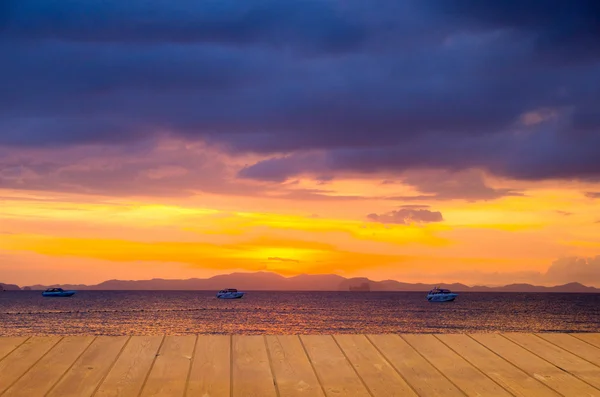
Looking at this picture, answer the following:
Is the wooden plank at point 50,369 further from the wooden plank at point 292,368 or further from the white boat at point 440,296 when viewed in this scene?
the white boat at point 440,296

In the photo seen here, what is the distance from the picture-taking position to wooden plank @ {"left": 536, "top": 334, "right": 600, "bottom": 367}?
494 cm

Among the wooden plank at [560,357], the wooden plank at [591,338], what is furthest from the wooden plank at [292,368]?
the wooden plank at [591,338]

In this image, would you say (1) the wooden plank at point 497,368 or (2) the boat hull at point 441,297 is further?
(2) the boat hull at point 441,297

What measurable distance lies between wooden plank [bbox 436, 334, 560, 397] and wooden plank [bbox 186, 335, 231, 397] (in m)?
1.87

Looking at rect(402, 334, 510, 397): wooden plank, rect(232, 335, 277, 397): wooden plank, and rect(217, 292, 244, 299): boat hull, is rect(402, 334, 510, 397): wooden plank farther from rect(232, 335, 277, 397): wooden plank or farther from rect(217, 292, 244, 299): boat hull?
rect(217, 292, 244, 299): boat hull

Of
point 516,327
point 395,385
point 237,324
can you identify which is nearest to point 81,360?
point 395,385

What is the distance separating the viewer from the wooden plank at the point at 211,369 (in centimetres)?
404

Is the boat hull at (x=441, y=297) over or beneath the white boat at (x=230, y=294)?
beneath

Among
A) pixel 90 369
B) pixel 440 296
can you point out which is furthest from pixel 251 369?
pixel 440 296

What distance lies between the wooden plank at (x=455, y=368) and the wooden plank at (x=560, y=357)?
73cm

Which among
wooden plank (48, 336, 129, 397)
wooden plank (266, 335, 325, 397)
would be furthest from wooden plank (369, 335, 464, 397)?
wooden plank (48, 336, 129, 397)

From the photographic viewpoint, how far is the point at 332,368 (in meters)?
4.46

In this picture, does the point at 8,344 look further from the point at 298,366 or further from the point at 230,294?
the point at 230,294

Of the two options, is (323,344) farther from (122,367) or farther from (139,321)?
(139,321)
